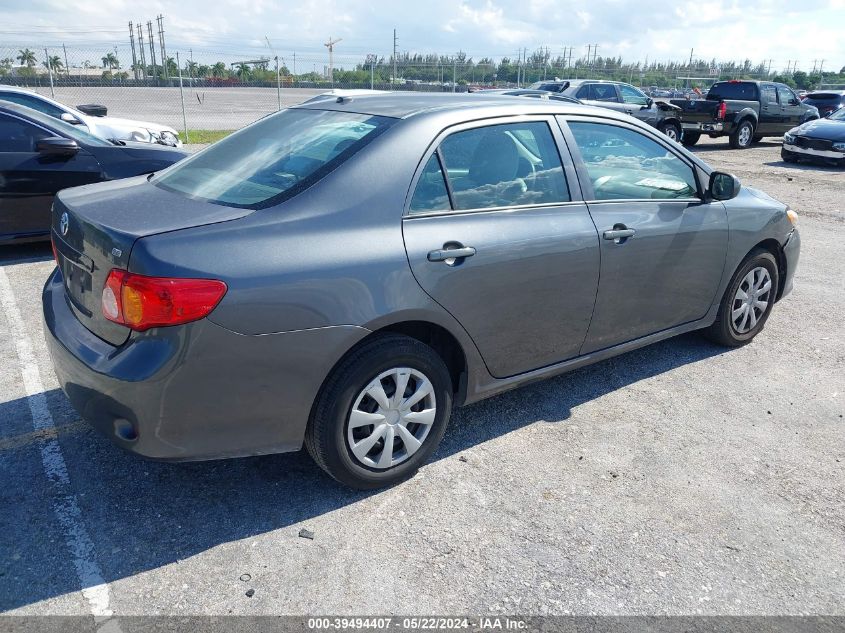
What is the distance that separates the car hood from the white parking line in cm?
1654

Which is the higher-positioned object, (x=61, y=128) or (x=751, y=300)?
(x=61, y=128)


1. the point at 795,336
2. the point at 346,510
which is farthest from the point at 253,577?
the point at 795,336

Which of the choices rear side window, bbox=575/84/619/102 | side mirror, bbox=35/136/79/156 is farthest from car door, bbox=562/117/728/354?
rear side window, bbox=575/84/619/102

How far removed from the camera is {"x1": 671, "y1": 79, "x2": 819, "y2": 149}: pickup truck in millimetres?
18469

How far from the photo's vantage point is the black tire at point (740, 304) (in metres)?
4.82

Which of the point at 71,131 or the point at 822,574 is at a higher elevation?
the point at 71,131

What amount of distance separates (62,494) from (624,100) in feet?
60.1

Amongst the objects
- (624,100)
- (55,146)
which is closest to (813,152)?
(624,100)

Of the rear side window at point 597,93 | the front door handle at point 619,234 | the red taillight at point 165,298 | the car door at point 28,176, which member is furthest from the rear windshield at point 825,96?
the red taillight at point 165,298

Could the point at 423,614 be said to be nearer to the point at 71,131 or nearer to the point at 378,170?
the point at 378,170

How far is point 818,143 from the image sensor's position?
15641 millimetres

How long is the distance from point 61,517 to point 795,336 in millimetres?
5128

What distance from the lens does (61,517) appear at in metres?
2.98

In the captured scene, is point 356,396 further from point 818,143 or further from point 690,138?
point 690,138
